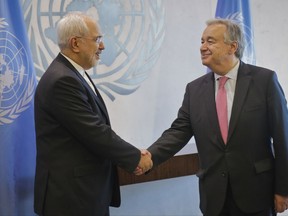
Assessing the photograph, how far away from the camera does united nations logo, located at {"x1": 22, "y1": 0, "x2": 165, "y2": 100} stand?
2.40m

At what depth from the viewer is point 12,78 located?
2.07 m

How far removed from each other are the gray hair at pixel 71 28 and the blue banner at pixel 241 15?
55.5 inches

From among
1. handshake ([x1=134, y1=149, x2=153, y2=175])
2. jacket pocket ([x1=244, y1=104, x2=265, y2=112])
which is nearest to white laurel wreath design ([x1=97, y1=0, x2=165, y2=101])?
handshake ([x1=134, y1=149, x2=153, y2=175])

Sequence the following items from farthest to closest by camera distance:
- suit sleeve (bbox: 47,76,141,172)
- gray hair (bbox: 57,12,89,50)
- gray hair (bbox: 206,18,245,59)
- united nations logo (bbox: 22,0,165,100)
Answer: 1. united nations logo (bbox: 22,0,165,100)
2. gray hair (bbox: 206,18,245,59)
3. gray hair (bbox: 57,12,89,50)
4. suit sleeve (bbox: 47,76,141,172)

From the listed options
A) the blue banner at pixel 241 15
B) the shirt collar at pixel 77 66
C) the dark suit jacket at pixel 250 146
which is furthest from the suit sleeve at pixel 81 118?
the blue banner at pixel 241 15

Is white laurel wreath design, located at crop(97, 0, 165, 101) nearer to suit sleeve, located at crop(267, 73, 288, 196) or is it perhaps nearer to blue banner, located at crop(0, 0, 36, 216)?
blue banner, located at crop(0, 0, 36, 216)

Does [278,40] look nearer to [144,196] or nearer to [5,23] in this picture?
[144,196]

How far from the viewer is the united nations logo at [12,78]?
2.05m

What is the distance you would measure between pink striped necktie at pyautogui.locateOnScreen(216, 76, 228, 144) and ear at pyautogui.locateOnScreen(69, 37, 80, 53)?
31.0 inches

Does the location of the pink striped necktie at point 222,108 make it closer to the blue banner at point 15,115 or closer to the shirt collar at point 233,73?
the shirt collar at point 233,73

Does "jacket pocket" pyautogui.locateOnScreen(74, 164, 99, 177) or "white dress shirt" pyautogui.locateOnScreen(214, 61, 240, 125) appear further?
"white dress shirt" pyautogui.locateOnScreen(214, 61, 240, 125)

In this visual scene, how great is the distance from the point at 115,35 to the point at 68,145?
1235mm

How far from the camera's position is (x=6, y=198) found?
82.2 inches

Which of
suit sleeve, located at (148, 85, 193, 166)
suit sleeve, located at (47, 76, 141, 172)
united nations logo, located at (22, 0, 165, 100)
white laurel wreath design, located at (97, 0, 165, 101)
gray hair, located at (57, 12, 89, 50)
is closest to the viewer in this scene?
suit sleeve, located at (47, 76, 141, 172)
